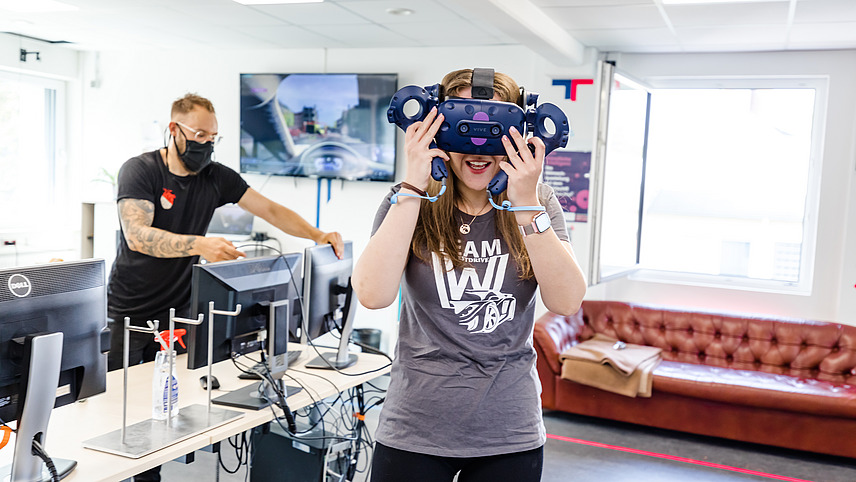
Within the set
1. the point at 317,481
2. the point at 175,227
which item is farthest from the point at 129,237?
the point at 317,481

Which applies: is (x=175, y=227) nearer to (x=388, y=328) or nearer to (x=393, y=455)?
(x=393, y=455)

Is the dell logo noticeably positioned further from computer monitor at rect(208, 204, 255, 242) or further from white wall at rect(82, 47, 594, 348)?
computer monitor at rect(208, 204, 255, 242)

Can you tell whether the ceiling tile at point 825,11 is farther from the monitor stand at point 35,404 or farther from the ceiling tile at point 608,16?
the monitor stand at point 35,404

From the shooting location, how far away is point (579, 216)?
5000 mm

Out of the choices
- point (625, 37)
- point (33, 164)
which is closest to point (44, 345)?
point (625, 37)

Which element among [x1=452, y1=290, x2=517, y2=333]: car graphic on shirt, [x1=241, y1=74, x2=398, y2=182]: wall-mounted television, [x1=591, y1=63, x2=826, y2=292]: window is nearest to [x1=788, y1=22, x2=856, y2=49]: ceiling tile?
[x1=591, y1=63, x2=826, y2=292]: window

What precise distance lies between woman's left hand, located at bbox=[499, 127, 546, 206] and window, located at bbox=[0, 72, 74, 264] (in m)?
5.62

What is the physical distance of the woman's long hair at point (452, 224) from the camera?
1.28m

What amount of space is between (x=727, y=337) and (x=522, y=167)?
3.81m

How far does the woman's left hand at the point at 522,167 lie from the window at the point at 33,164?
5620 mm

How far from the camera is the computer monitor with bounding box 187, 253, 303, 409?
2.12 m

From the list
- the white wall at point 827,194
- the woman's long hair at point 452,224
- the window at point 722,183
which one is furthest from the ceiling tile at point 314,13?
the woman's long hair at point 452,224

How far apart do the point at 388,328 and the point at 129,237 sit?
300 centimetres

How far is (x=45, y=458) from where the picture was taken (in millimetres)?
1567
